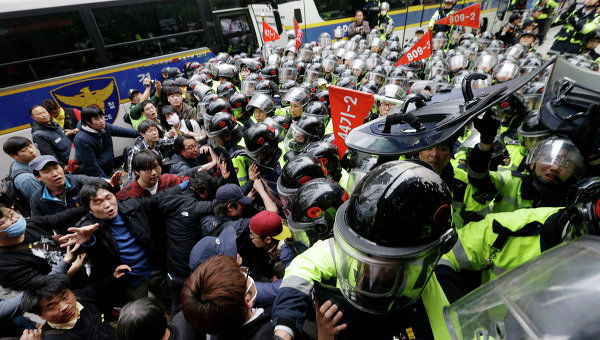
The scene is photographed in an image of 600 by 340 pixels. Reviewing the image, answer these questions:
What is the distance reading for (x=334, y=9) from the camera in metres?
12.6

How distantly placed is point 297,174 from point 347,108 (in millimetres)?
883

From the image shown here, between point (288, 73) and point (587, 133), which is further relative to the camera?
point (288, 73)

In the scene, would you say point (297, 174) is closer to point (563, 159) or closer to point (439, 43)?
point (563, 159)

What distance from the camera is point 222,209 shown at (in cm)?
262

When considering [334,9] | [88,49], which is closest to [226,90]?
[88,49]

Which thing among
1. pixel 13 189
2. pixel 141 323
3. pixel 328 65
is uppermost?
pixel 141 323

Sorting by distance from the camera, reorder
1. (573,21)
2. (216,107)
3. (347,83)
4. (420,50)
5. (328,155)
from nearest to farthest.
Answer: (328,155) → (216,107) → (420,50) → (347,83) → (573,21)

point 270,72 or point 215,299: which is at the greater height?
point 215,299

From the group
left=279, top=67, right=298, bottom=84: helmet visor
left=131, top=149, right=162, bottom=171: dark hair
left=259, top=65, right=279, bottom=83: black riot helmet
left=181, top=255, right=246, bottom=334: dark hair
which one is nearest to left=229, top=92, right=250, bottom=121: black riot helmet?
left=131, top=149, right=162, bottom=171: dark hair

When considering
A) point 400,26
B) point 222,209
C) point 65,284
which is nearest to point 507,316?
point 222,209

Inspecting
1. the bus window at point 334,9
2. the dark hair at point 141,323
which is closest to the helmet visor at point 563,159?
the dark hair at point 141,323

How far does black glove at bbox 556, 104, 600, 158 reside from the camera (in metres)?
1.60

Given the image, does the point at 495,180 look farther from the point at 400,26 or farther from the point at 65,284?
the point at 400,26

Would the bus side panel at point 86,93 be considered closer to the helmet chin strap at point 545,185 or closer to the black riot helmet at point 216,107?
the black riot helmet at point 216,107
